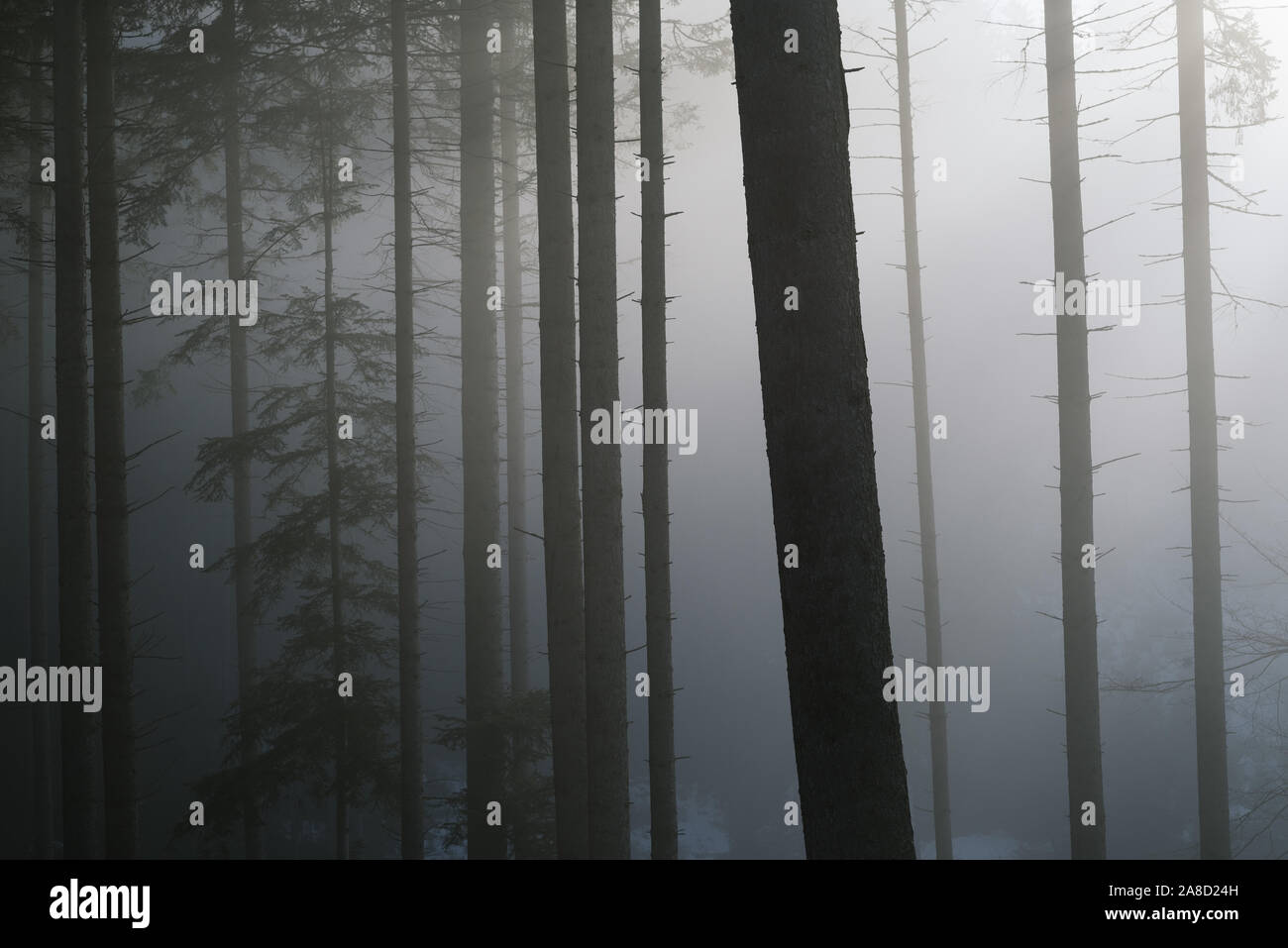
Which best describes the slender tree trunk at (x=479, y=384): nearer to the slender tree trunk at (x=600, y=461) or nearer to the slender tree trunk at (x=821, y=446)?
the slender tree trunk at (x=600, y=461)

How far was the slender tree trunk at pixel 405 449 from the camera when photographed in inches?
435

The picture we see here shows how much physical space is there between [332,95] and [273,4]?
1473 mm

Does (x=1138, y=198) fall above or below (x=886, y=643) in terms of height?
above

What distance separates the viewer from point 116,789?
339 inches

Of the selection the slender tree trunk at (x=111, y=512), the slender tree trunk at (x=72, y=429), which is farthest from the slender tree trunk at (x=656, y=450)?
the slender tree trunk at (x=72, y=429)

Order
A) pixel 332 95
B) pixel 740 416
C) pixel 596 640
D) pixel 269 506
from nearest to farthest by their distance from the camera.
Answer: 1. pixel 596 640
2. pixel 332 95
3. pixel 269 506
4. pixel 740 416

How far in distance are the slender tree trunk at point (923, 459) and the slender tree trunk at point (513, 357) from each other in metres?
5.70

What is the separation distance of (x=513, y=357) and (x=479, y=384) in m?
4.96

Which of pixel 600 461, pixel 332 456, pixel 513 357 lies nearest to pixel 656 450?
pixel 600 461

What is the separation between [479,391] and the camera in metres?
11.9

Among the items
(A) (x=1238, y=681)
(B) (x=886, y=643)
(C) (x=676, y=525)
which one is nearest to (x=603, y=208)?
(B) (x=886, y=643)

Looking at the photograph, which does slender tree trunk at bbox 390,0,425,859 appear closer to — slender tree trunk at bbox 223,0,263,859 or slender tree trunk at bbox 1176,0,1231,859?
slender tree trunk at bbox 223,0,263,859

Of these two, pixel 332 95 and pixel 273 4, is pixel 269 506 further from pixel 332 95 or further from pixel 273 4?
pixel 273 4

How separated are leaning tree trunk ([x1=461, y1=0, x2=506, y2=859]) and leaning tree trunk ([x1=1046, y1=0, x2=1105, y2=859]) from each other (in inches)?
→ 254
